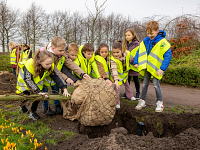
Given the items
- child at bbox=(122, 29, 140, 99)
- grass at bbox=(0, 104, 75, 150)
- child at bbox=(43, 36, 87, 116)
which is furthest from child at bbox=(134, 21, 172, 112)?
grass at bbox=(0, 104, 75, 150)

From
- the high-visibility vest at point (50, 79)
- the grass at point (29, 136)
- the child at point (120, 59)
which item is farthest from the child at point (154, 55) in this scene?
the grass at point (29, 136)

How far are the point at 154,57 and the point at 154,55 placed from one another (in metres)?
0.05

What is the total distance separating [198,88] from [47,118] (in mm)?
6710

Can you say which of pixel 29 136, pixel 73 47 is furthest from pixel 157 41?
pixel 29 136

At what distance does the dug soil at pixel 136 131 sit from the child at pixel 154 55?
296 millimetres

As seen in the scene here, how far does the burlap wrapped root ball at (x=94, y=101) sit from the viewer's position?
8.55ft

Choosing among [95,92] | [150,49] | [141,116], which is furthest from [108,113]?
[150,49]

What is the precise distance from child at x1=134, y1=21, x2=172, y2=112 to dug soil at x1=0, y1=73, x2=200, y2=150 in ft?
0.97

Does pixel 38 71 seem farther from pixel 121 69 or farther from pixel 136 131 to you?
pixel 136 131

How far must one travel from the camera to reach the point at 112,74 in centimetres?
368

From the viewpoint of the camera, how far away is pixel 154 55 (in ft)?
10.7

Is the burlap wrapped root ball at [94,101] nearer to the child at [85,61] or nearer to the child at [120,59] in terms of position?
the child at [85,61]

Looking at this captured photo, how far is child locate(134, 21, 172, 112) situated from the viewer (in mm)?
3113

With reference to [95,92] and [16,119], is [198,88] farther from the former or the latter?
[16,119]
